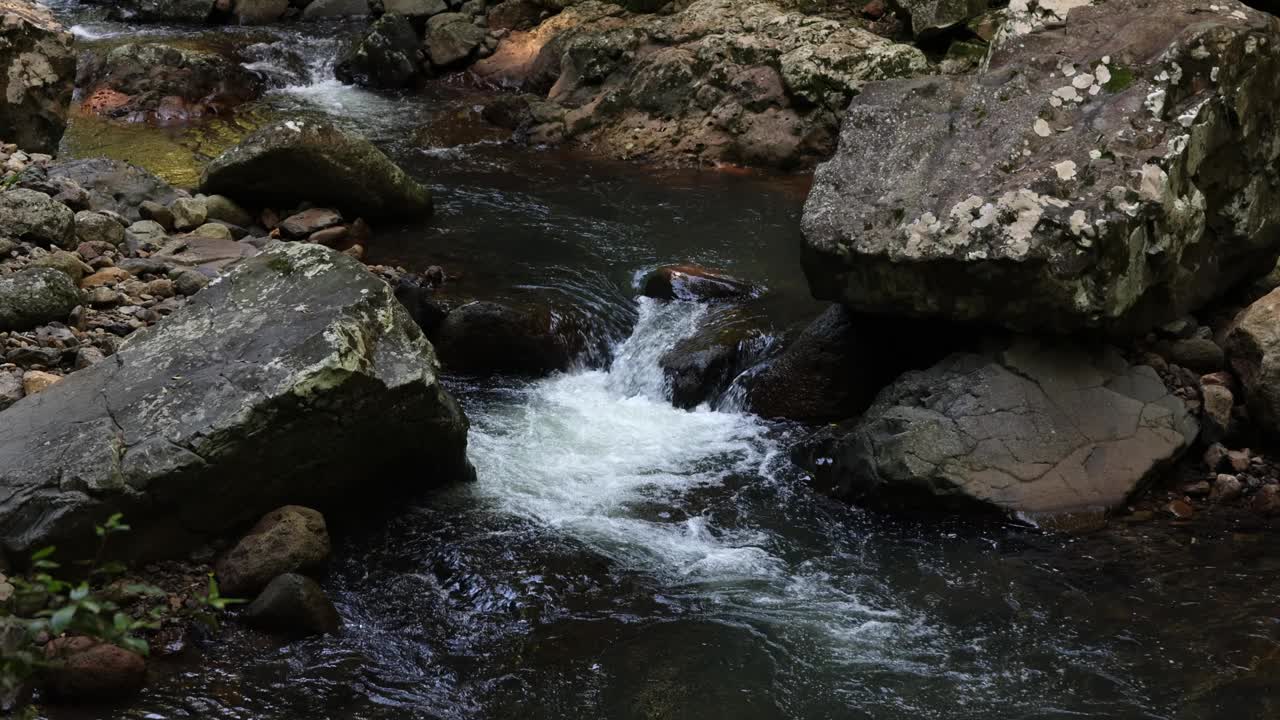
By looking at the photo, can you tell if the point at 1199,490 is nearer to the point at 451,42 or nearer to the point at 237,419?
the point at 237,419

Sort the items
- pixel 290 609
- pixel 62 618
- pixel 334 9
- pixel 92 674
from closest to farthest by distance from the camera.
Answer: pixel 62 618, pixel 92 674, pixel 290 609, pixel 334 9

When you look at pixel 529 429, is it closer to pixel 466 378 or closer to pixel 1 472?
pixel 466 378

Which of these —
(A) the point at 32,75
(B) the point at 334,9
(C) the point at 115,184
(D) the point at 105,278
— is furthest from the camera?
(B) the point at 334,9

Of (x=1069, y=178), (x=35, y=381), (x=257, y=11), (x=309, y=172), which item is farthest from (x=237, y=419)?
(x=257, y=11)

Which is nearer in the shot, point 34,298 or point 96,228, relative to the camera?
point 34,298

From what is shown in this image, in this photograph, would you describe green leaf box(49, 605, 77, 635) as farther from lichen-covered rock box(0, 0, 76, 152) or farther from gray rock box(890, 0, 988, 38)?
gray rock box(890, 0, 988, 38)

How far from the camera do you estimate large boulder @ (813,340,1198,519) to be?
6078 millimetres

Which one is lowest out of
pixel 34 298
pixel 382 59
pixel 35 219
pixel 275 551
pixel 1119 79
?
pixel 275 551

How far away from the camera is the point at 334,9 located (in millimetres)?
20094

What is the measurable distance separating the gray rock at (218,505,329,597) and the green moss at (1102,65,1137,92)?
16.7 ft

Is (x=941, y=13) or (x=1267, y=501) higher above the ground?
(x=941, y=13)

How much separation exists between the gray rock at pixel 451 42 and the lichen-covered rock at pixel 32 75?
8.05 m

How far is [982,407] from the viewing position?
6328mm

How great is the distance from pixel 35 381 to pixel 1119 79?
6330 millimetres
